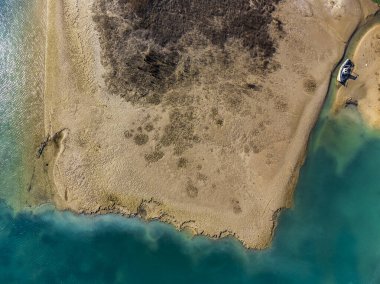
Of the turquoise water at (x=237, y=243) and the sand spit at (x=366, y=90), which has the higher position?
the sand spit at (x=366, y=90)

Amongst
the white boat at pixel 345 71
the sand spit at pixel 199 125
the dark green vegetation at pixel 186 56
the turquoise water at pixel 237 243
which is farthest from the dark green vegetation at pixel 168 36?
the turquoise water at pixel 237 243

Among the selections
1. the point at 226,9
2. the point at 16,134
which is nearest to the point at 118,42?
the point at 226,9

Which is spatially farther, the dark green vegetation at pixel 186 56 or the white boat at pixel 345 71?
the white boat at pixel 345 71

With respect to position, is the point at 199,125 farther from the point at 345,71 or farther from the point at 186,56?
the point at 345,71

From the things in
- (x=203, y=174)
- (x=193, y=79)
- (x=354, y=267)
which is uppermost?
(x=193, y=79)

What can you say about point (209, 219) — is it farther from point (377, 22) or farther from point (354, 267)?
point (377, 22)

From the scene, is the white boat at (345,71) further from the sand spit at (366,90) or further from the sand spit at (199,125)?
the sand spit at (199,125)
